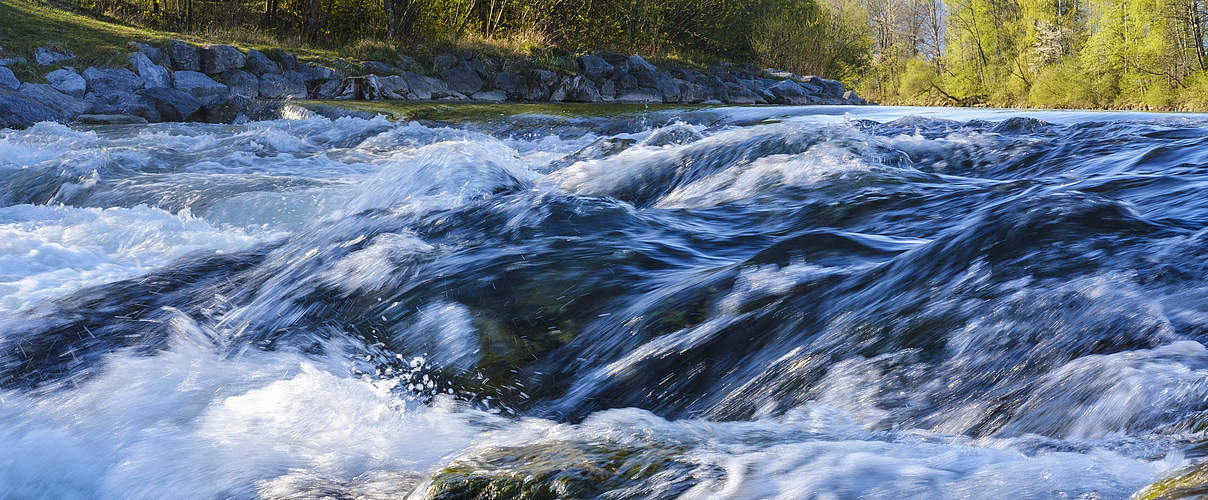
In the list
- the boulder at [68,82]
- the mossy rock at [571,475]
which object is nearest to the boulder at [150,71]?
the boulder at [68,82]

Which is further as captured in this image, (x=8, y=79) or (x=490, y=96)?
(x=490, y=96)

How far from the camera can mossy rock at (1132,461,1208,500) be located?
36.5 inches

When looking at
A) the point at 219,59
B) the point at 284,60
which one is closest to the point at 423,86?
the point at 284,60

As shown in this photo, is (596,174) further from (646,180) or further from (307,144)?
(307,144)

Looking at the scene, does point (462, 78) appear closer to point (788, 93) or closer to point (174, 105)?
point (174, 105)

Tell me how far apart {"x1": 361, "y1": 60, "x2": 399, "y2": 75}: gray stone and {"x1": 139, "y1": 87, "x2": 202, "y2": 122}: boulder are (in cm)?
451

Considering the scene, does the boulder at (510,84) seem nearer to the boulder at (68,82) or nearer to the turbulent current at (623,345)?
the boulder at (68,82)

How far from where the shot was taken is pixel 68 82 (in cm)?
1136

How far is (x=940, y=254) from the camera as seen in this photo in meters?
2.31

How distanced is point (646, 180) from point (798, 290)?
246cm

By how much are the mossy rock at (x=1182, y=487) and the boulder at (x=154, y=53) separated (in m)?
14.5

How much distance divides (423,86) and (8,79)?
6.56m

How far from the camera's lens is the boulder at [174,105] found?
10.6m

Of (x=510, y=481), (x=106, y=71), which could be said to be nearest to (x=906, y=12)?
(x=106, y=71)
